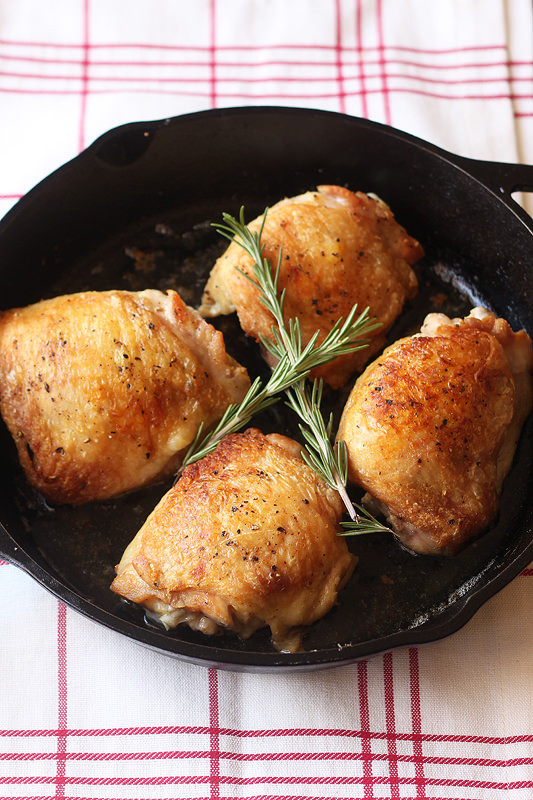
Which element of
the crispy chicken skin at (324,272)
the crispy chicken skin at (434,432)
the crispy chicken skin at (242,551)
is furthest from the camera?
the crispy chicken skin at (324,272)

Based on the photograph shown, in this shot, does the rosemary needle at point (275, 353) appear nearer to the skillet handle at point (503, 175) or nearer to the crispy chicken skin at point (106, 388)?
the crispy chicken skin at point (106, 388)

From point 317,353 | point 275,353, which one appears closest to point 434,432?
point 317,353

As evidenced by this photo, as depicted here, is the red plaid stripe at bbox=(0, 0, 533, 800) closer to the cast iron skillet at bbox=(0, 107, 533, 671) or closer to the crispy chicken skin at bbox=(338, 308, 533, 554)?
the cast iron skillet at bbox=(0, 107, 533, 671)

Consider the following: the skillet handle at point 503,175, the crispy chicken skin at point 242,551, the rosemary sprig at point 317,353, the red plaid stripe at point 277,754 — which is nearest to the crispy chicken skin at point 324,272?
the rosemary sprig at point 317,353

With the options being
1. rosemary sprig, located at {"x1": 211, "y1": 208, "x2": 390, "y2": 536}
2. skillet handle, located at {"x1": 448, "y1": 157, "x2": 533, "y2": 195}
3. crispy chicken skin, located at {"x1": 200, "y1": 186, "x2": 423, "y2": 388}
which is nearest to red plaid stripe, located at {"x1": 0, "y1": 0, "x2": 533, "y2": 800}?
rosemary sprig, located at {"x1": 211, "y1": 208, "x2": 390, "y2": 536}

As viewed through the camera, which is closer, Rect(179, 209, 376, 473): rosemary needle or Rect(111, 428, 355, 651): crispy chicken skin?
Rect(111, 428, 355, 651): crispy chicken skin

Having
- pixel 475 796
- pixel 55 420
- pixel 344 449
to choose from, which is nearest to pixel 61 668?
pixel 55 420

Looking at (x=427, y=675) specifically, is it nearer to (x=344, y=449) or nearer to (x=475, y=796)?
(x=475, y=796)

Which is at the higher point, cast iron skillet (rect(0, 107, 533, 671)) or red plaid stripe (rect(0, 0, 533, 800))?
cast iron skillet (rect(0, 107, 533, 671))
